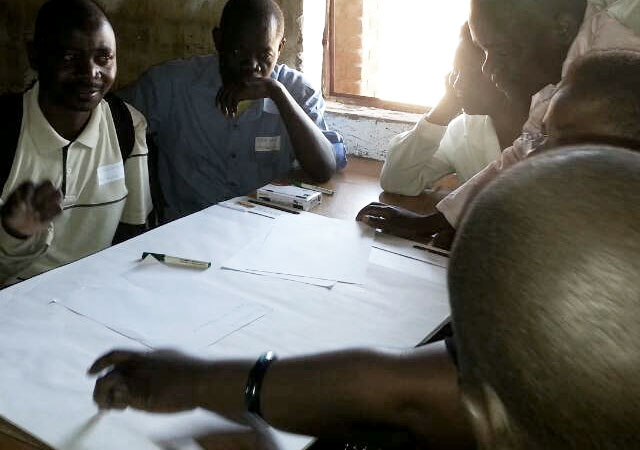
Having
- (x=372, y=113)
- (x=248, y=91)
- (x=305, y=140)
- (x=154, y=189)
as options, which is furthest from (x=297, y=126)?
(x=372, y=113)

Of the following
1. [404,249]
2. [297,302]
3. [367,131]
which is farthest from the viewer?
[367,131]

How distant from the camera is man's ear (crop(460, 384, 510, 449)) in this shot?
409mm

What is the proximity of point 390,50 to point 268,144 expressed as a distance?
1149mm

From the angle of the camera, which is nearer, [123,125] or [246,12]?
[123,125]

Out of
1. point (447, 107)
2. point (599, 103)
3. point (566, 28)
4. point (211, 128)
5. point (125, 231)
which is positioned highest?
point (566, 28)

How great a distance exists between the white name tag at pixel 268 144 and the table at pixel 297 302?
55 cm

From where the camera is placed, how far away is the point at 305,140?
1.67m

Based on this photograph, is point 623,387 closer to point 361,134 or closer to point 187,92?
point 187,92

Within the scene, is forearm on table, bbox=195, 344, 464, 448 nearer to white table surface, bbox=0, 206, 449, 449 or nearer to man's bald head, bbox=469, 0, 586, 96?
white table surface, bbox=0, 206, 449, 449

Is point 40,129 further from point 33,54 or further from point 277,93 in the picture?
point 277,93

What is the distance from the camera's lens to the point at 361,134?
6.98 feet

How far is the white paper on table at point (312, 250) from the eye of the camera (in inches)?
43.9

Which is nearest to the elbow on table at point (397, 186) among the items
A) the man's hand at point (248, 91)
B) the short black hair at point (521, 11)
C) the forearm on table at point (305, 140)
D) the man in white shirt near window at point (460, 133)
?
the man in white shirt near window at point (460, 133)

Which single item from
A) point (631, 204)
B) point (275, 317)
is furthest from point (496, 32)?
point (631, 204)
